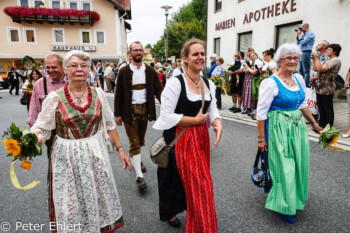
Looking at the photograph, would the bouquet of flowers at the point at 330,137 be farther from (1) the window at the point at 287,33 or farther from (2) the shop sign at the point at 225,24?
(2) the shop sign at the point at 225,24

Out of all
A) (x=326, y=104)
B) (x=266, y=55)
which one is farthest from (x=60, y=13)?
(x=326, y=104)

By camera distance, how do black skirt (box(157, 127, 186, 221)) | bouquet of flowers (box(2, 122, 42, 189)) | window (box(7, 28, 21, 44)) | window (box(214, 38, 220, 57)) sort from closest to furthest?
bouquet of flowers (box(2, 122, 42, 189)) → black skirt (box(157, 127, 186, 221)) → window (box(214, 38, 220, 57)) → window (box(7, 28, 21, 44))

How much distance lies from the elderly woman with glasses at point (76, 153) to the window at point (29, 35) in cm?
3136

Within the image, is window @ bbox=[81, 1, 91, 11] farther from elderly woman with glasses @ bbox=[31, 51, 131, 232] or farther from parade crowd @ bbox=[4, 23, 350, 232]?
elderly woman with glasses @ bbox=[31, 51, 131, 232]

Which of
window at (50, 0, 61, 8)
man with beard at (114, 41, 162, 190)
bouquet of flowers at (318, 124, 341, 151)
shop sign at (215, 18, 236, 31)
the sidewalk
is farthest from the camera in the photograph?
window at (50, 0, 61, 8)

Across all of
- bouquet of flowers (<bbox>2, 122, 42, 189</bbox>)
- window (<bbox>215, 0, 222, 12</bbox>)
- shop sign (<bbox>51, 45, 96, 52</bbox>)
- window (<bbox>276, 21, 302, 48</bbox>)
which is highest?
window (<bbox>215, 0, 222, 12</bbox>)

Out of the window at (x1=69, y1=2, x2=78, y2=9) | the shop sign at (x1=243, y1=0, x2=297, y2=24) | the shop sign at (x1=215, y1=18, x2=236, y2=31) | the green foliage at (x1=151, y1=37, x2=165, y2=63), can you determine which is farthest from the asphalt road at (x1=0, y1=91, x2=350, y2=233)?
the green foliage at (x1=151, y1=37, x2=165, y2=63)

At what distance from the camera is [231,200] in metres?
3.26

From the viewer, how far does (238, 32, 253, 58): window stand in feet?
45.8

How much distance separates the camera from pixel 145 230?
2.70 m

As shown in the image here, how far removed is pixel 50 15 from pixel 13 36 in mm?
5320

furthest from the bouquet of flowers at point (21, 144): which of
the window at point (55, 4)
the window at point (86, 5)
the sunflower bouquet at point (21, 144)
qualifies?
the window at point (55, 4)

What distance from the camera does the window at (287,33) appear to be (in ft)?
36.7

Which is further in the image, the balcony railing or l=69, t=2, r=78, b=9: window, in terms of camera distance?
l=69, t=2, r=78, b=9: window
